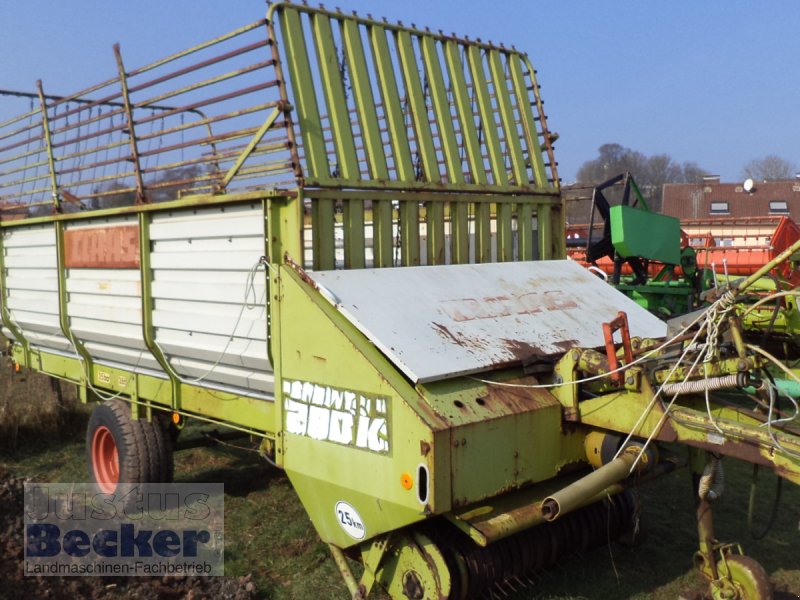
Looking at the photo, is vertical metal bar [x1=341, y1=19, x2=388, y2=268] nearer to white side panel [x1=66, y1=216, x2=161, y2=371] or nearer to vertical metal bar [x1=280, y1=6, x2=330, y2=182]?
Result: vertical metal bar [x1=280, y1=6, x2=330, y2=182]

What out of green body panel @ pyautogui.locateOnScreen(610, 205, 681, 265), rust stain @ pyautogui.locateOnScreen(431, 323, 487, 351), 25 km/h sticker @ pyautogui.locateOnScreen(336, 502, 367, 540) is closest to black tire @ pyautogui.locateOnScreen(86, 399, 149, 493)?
25 km/h sticker @ pyautogui.locateOnScreen(336, 502, 367, 540)

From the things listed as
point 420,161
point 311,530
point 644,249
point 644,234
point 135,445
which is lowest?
point 311,530

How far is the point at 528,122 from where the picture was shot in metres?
4.95

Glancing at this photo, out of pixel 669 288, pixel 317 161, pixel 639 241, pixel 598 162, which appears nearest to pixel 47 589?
pixel 317 161

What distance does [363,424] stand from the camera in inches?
121

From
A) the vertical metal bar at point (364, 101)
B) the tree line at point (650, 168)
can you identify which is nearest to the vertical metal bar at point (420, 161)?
the vertical metal bar at point (364, 101)

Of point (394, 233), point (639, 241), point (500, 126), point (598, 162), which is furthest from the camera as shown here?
point (598, 162)

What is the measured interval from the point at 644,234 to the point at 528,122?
3.21m

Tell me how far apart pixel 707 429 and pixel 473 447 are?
905 millimetres

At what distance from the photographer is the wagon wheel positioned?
9.64 feet

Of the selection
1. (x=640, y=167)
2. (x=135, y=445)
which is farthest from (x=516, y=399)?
(x=640, y=167)

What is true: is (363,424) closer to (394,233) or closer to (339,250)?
(394,233)

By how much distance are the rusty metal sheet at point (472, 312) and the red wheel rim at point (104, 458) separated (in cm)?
274

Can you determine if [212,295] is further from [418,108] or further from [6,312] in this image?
[6,312]
